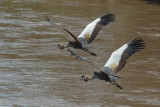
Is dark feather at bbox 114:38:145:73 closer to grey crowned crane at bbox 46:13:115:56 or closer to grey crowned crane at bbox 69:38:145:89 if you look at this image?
grey crowned crane at bbox 69:38:145:89

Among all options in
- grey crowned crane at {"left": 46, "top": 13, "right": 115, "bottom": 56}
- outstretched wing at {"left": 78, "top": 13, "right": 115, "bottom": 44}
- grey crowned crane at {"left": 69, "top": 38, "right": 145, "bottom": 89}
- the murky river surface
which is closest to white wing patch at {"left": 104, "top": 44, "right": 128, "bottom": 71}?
grey crowned crane at {"left": 69, "top": 38, "right": 145, "bottom": 89}

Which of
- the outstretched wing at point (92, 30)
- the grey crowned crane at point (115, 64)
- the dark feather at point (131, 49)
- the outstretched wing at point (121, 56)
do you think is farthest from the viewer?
the outstretched wing at point (92, 30)

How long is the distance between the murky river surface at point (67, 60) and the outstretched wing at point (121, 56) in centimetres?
365

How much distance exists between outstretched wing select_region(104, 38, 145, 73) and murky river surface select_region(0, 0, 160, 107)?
144 inches

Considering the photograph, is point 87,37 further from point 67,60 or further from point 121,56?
point 67,60

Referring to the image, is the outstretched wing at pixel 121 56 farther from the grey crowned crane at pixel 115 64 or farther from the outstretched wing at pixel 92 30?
the outstretched wing at pixel 92 30

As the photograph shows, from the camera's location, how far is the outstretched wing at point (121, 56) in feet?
23.6

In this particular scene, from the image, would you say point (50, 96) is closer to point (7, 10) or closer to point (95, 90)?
point (95, 90)

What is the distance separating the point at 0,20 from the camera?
19.3 meters

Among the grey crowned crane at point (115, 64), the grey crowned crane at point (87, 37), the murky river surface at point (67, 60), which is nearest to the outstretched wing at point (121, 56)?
the grey crowned crane at point (115, 64)

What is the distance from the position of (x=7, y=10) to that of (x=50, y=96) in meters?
10.5

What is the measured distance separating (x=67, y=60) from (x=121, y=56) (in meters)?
6.76

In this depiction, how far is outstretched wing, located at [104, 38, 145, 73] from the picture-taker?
7.18m

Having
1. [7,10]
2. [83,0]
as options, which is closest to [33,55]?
[7,10]
